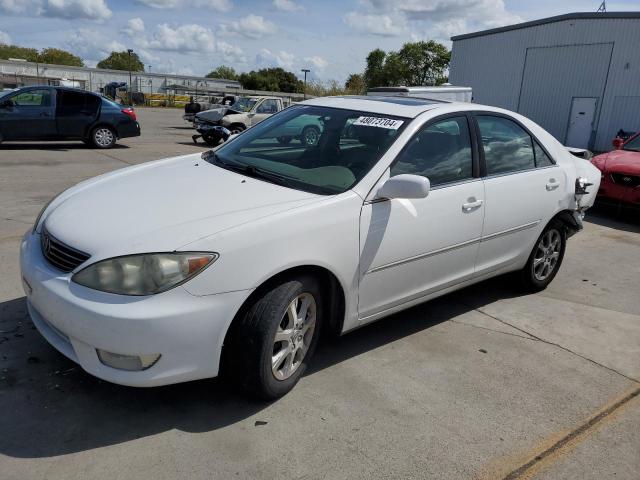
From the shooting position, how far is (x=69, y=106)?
12961 mm

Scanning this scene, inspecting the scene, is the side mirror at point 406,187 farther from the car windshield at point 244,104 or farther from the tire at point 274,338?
the car windshield at point 244,104

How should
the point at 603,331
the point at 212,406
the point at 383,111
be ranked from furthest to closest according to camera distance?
the point at 603,331
the point at 383,111
the point at 212,406

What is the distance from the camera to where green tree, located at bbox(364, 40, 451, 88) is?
58.9 metres

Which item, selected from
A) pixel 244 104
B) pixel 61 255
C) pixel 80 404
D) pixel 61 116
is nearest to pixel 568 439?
pixel 80 404

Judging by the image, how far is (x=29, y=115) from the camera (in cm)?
1249

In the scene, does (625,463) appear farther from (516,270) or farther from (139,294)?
(139,294)

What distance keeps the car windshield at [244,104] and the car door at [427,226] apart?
14510 mm

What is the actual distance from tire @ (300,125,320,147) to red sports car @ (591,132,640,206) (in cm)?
596

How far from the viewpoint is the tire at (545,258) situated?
4.64 metres

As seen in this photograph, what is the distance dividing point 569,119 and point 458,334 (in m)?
21.6

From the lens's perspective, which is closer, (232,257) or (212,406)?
(232,257)

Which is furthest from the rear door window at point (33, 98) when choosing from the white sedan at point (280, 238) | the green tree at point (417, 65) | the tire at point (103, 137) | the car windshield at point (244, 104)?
the green tree at point (417, 65)

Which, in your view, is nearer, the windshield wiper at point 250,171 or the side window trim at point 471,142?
the windshield wiper at point 250,171

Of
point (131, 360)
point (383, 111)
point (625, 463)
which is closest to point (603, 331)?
point (625, 463)
